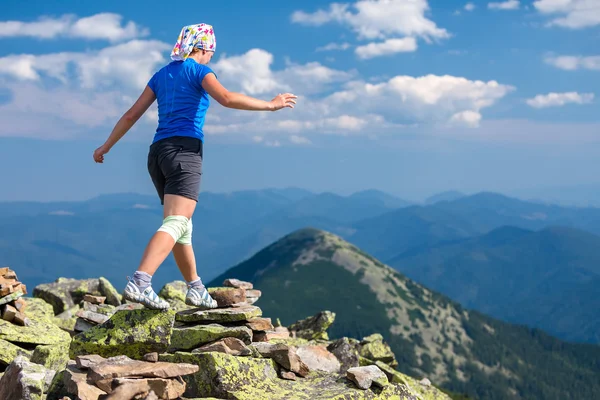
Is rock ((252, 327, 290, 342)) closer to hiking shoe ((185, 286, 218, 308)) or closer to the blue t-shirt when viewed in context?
hiking shoe ((185, 286, 218, 308))

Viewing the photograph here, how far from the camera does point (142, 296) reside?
10578 millimetres

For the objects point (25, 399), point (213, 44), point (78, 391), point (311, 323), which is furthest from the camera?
point (311, 323)

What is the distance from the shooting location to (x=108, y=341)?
36.9 feet

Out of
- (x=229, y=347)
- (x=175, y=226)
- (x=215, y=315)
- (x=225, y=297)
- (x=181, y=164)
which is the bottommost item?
(x=229, y=347)

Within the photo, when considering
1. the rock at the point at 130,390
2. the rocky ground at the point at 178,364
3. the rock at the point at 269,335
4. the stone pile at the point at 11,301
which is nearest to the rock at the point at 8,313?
the stone pile at the point at 11,301

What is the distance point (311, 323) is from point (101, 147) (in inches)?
636

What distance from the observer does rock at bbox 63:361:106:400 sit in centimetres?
907

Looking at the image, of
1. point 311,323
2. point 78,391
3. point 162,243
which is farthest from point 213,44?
point 311,323

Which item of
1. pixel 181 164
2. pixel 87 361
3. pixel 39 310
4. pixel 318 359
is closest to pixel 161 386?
pixel 87 361

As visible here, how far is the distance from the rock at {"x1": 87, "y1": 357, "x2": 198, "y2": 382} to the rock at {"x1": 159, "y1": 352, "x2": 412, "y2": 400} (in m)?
0.44

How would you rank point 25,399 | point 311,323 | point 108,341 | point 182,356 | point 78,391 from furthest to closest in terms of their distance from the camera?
point 311,323 < point 108,341 < point 182,356 < point 25,399 < point 78,391

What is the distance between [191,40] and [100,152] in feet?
10.7

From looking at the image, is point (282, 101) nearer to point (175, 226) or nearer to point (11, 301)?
point (175, 226)

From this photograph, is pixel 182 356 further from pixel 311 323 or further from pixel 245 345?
pixel 311 323
